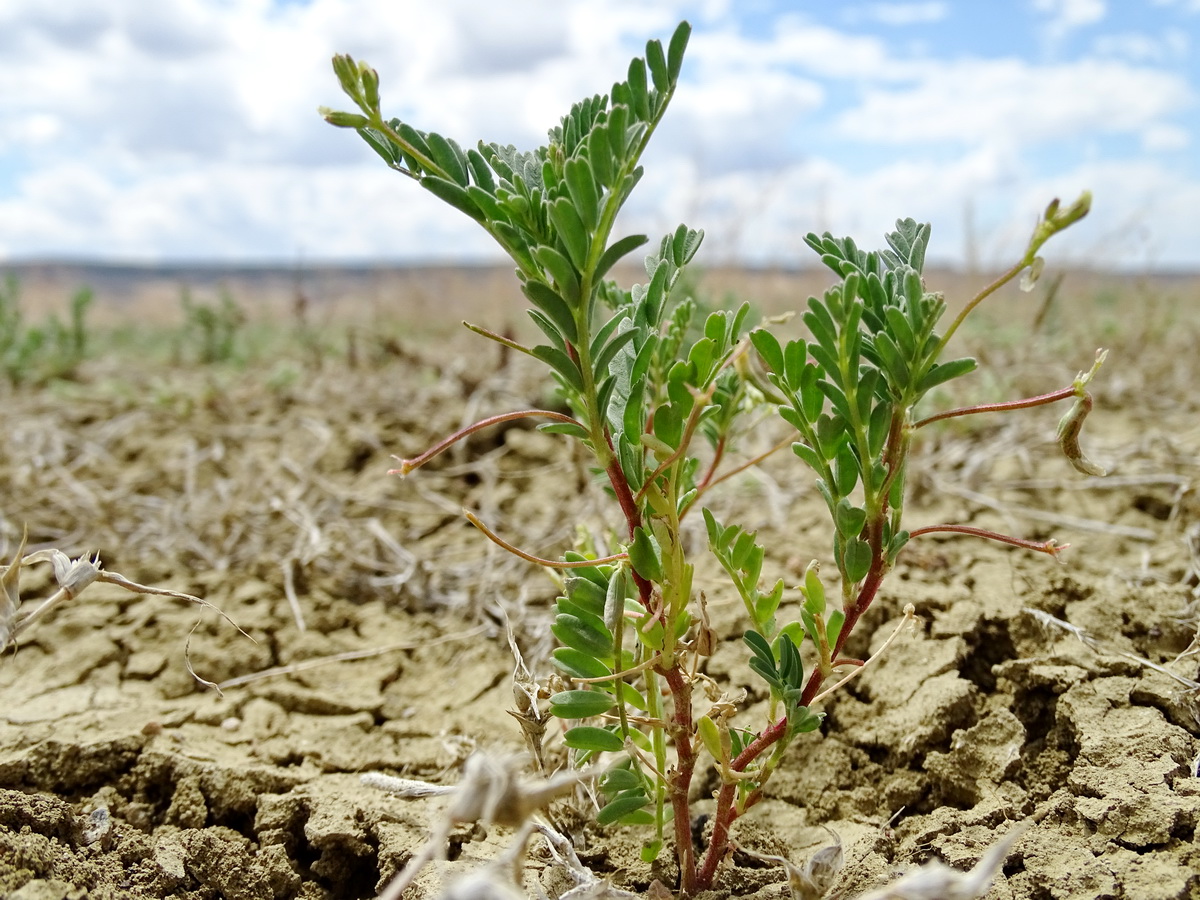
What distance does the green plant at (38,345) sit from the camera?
5875mm

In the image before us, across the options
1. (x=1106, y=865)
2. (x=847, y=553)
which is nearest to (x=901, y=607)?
(x=1106, y=865)

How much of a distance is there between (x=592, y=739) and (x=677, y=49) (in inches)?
40.8

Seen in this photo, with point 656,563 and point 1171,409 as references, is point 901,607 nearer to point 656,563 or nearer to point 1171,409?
point 656,563

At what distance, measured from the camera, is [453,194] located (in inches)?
49.6

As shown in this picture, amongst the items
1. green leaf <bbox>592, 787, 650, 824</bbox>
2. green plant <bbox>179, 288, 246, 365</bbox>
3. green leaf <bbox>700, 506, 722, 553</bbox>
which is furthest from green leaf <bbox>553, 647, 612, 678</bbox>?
green plant <bbox>179, 288, 246, 365</bbox>

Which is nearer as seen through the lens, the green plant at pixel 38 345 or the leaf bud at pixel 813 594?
the leaf bud at pixel 813 594

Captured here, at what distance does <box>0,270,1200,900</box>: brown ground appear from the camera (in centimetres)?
166

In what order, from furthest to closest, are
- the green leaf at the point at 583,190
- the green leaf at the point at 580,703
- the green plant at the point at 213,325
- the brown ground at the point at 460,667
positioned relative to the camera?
the green plant at the point at 213,325 → the brown ground at the point at 460,667 → the green leaf at the point at 580,703 → the green leaf at the point at 583,190

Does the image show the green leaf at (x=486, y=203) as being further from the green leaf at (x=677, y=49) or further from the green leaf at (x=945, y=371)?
the green leaf at (x=945, y=371)

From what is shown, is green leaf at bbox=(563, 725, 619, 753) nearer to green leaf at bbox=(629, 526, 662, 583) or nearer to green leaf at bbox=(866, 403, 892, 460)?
green leaf at bbox=(629, 526, 662, 583)

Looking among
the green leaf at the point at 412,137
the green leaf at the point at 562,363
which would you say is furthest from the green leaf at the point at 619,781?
the green leaf at the point at 412,137

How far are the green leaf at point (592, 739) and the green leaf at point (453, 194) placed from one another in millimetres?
788

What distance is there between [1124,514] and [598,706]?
2.48 m

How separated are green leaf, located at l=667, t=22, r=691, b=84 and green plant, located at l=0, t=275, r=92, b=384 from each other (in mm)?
5865
